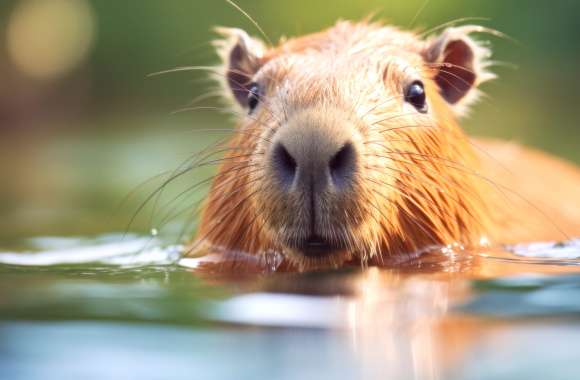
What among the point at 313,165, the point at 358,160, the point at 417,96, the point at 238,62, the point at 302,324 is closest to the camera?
the point at 302,324

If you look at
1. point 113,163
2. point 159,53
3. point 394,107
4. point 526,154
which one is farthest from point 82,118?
point 394,107

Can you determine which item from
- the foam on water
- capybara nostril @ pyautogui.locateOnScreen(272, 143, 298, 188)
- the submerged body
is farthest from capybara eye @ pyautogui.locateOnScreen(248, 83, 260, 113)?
capybara nostril @ pyautogui.locateOnScreen(272, 143, 298, 188)

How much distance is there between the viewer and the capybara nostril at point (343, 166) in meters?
3.60

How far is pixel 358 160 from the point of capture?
3654 millimetres

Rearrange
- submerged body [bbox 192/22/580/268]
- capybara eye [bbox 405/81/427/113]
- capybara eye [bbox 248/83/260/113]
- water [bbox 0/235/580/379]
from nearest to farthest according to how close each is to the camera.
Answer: water [bbox 0/235/580/379] < submerged body [bbox 192/22/580/268] < capybara eye [bbox 405/81/427/113] < capybara eye [bbox 248/83/260/113]

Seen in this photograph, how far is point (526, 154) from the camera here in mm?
6590

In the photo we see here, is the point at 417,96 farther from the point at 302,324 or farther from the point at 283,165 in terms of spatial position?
the point at 302,324

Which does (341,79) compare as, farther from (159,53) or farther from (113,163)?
(159,53)

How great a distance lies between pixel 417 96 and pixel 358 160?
3.14 feet

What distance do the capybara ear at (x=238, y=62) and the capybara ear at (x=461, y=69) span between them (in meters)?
0.83

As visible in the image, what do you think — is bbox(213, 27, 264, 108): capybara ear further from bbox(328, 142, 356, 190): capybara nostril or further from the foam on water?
bbox(328, 142, 356, 190): capybara nostril

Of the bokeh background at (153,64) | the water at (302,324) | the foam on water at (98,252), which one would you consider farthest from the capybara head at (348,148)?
the bokeh background at (153,64)

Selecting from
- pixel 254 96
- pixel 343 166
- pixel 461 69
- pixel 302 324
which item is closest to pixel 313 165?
pixel 343 166

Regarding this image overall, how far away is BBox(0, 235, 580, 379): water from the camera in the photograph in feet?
7.49
